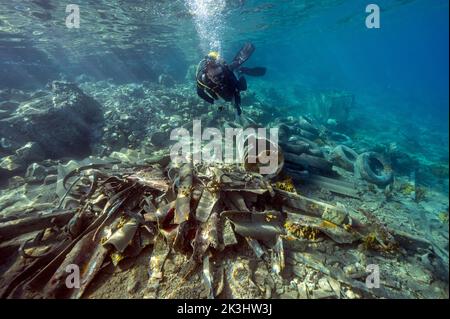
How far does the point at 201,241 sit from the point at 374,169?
5.73 meters

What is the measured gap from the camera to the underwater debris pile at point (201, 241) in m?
3.16

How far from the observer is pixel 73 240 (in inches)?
140

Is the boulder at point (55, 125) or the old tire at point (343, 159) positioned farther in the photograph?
the boulder at point (55, 125)

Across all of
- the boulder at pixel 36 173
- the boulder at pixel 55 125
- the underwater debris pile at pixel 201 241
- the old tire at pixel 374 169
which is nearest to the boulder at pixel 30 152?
the boulder at pixel 55 125

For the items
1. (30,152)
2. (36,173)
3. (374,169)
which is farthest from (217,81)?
(30,152)

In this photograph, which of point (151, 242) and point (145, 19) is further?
point (145, 19)

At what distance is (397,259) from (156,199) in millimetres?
3897

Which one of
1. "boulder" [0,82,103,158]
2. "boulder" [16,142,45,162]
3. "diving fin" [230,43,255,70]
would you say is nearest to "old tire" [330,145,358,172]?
"diving fin" [230,43,255,70]

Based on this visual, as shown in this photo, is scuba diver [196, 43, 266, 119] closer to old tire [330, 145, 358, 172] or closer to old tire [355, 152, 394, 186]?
old tire [330, 145, 358, 172]

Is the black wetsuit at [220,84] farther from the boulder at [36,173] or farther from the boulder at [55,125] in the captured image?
the boulder at [55,125]

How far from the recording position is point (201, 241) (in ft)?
11.4

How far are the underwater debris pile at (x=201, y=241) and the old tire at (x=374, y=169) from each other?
7.12ft
